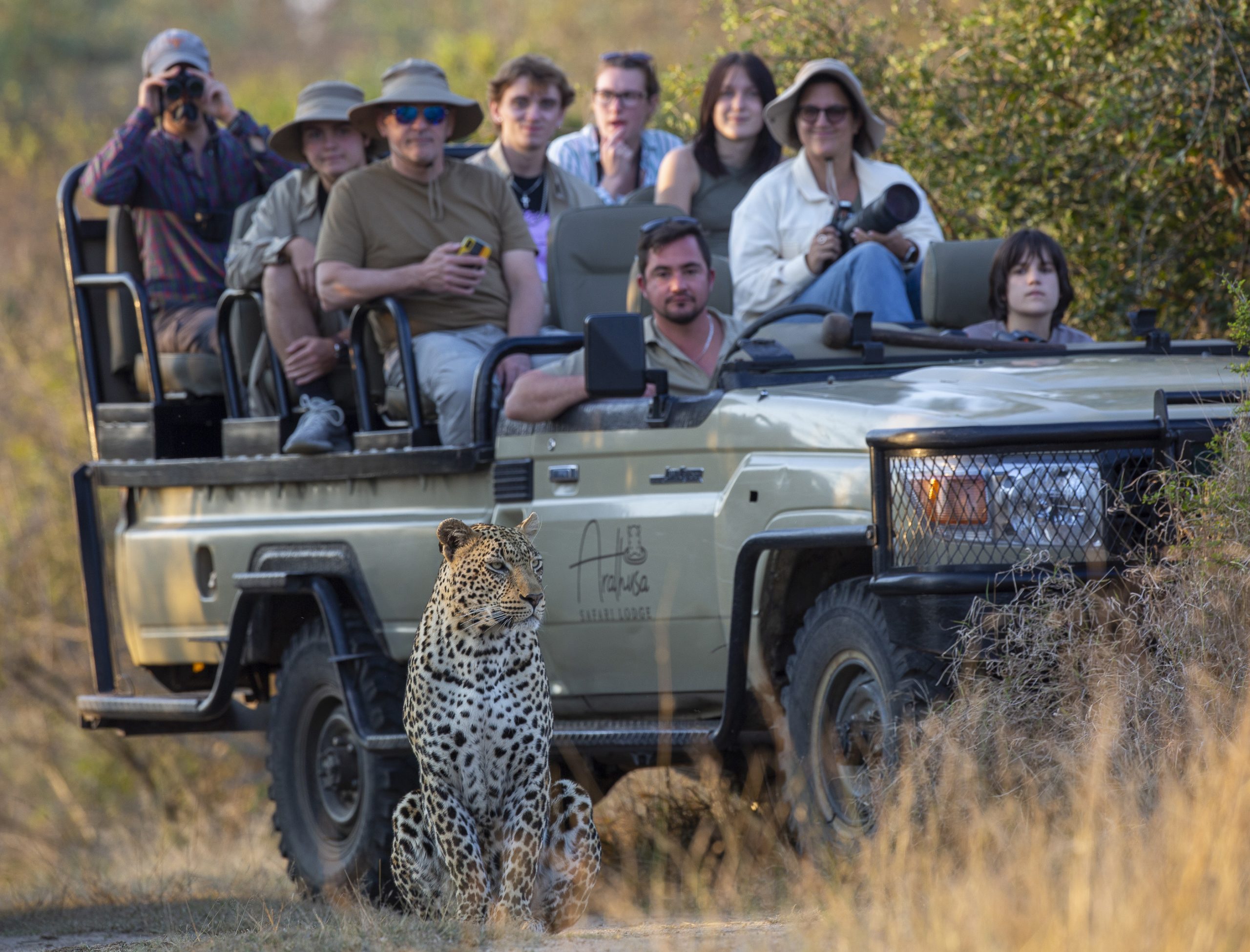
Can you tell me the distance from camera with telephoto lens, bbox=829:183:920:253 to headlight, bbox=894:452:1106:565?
217 cm

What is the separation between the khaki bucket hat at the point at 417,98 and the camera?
7.26 meters

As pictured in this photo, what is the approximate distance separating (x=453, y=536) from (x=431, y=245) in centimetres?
229

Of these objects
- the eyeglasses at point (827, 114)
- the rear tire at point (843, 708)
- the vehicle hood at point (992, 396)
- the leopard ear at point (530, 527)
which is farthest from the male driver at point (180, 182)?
the rear tire at point (843, 708)

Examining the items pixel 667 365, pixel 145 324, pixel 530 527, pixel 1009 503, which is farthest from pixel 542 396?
pixel 145 324

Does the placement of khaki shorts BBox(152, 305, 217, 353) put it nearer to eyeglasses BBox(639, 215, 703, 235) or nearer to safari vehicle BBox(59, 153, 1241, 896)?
safari vehicle BBox(59, 153, 1241, 896)

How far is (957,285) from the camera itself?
6371 millimetres

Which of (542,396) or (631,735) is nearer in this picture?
(631,735)

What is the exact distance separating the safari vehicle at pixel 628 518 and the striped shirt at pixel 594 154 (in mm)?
1688

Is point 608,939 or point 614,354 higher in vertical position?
point 614,354

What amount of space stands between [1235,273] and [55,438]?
9729mm

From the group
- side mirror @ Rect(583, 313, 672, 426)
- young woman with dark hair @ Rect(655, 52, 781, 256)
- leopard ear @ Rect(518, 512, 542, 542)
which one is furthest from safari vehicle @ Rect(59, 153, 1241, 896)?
young woman with dark hair @ Rect(655, 52, 781, 256)

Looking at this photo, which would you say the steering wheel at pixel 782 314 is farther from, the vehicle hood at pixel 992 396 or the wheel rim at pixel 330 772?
the wheel rim at pixel 330 772

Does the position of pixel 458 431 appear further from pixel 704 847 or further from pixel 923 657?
pixel 923 657

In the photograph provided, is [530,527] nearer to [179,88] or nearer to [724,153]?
[724,153]
